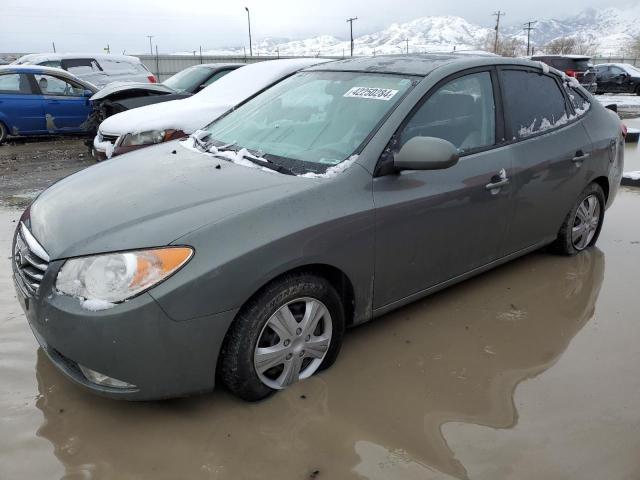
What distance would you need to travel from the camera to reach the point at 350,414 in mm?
2482

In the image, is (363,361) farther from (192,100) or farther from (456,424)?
(192,100)

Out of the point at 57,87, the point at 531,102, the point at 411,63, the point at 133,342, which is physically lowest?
the point at 133,342

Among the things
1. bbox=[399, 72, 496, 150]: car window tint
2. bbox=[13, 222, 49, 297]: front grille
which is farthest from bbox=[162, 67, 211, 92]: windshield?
bbox=[13, 222, 49, 297]: front grille

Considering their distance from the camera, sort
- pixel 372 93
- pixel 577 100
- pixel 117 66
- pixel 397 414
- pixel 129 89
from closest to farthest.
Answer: pixel 397 414 → pixel 372 93 → pixel 577 100 → pixel 129 89 → pixel 117 66

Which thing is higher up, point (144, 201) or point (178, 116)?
point (178, 116)

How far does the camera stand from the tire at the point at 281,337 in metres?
2.35

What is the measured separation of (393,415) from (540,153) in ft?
6.94

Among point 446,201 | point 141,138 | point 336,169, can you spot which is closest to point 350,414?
point 336,169

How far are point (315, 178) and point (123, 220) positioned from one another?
0.91 meters

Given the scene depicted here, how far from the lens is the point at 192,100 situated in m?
6.90

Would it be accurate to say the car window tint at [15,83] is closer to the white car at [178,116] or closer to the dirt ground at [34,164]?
the dirt ground at [34,164]

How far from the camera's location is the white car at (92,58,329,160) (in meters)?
5.86

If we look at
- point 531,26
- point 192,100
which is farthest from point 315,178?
point 531,26

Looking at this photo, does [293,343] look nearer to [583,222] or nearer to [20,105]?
[583,222]
